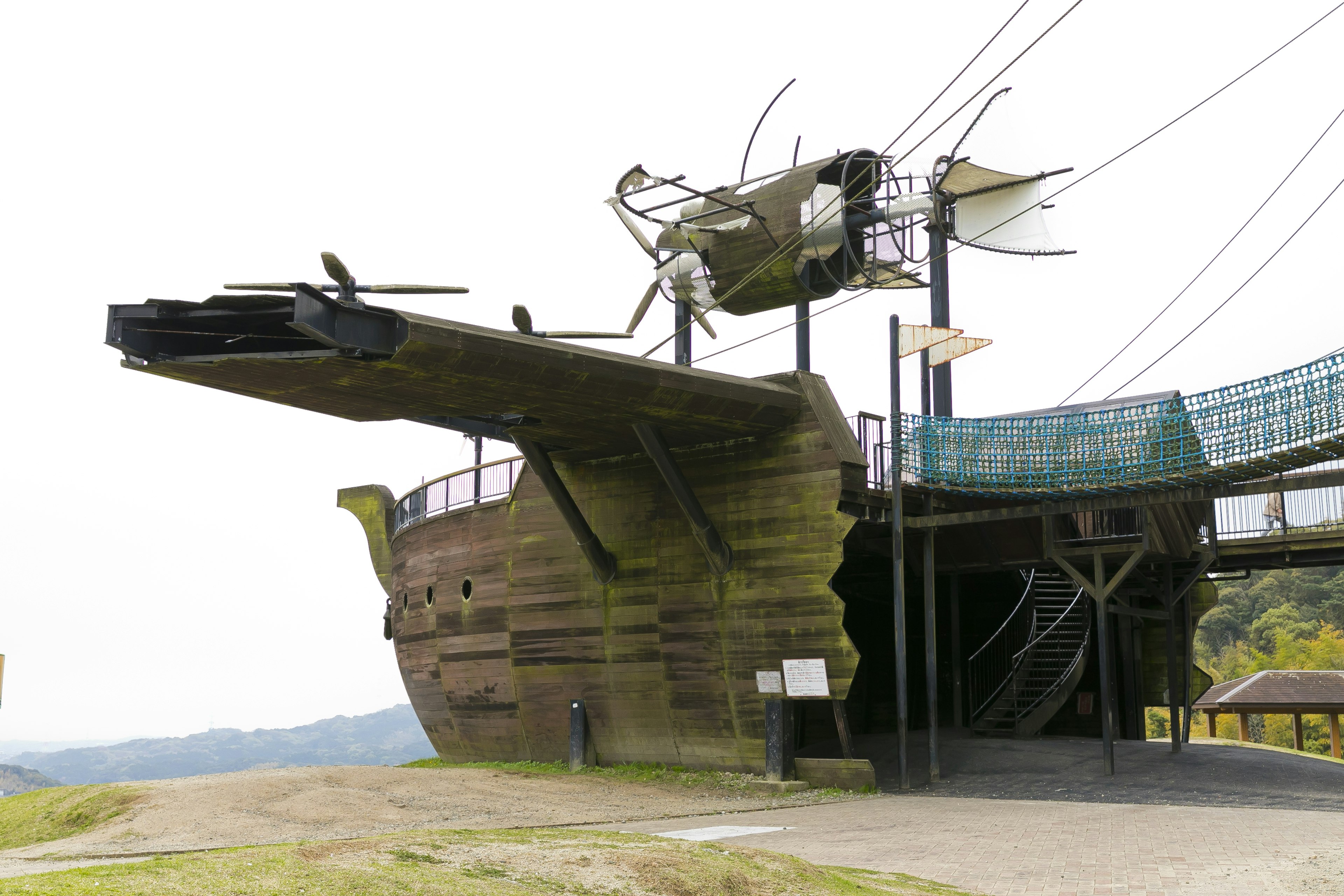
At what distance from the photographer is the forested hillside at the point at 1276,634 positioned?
171 feet

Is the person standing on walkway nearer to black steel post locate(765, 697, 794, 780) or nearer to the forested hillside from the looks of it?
black steel post locate(765, 697, 794, 780)

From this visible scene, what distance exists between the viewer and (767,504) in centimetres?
1742

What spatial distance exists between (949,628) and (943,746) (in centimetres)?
488

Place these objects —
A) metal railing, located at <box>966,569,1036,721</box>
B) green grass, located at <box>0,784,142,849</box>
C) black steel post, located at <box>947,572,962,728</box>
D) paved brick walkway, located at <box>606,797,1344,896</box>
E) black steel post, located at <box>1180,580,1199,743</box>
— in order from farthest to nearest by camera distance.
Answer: black steel post, located at <box>1180,580,1199,743</box>, metal railing, located at <box>966,569,1036,721</box>, black steel post, located at <box>947,572,962,728</box>, green grass, located at <box>0,784,142,849</box>, paved brick walkway, located at <box>606,797,1344,896</box>

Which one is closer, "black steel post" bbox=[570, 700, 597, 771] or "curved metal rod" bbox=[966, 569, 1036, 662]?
"black steel post" bbox=[570, 700, 597, 771]

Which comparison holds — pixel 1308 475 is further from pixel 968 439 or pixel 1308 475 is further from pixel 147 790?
pixel 147 790

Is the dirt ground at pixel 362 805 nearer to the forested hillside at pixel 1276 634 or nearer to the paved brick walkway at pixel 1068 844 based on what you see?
the paved brick walkway at pixel 1068 844

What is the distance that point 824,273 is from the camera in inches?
839

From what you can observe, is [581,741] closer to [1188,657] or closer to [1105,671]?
[1105,671]

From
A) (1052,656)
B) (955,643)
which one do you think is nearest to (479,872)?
(955,643)

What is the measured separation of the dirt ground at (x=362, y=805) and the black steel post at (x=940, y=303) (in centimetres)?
786

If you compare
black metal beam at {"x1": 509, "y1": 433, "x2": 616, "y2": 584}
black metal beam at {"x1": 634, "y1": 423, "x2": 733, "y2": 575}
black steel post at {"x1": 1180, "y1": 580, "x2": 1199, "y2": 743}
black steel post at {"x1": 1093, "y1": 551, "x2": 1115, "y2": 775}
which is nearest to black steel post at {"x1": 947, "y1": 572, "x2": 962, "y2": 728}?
black steel post at {"x1": 1093, "y1": 551, "x2": 1115, "y2": 775}

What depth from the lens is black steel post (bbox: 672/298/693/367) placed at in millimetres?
23109

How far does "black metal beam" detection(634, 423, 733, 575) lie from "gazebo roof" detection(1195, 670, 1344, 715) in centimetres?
1951
